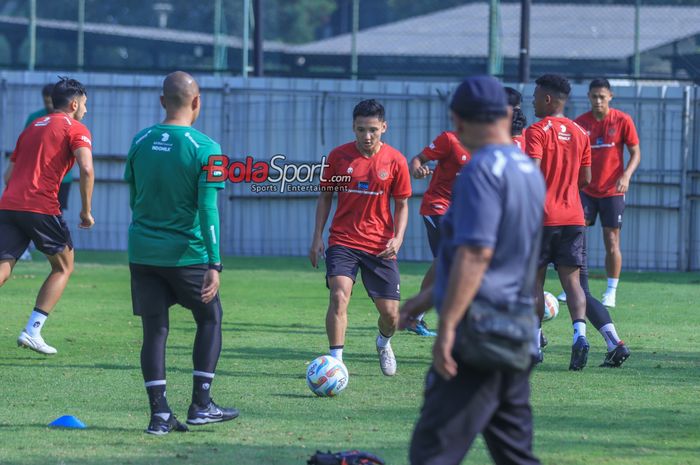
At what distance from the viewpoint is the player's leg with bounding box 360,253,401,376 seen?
9.11 metres

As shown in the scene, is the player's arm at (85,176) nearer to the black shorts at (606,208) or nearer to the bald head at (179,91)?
the bald head at (179,91)

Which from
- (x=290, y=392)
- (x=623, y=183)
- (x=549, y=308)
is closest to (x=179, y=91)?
(x=290, y=392)

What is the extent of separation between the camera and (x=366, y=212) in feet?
30.0

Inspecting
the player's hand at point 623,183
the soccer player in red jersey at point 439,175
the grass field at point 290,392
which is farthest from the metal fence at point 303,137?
the soccer player in red jersey at point 439,175

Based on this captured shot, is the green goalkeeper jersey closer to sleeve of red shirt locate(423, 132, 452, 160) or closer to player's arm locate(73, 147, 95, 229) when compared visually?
player's arm locate(73, 147, 95, 229)

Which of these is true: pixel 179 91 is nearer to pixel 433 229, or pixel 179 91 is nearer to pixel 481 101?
pixel 481 101

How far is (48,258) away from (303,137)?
33.8 feet

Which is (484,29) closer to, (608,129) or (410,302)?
(608,129)

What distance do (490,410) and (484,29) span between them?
83.2ft

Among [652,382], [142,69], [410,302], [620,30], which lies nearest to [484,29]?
[620,30]

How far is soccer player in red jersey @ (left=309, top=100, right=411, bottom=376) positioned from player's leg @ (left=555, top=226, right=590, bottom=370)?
1.32m

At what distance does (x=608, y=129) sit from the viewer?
1341 cm

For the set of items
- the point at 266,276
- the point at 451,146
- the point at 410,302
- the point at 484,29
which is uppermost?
the point at 484,29

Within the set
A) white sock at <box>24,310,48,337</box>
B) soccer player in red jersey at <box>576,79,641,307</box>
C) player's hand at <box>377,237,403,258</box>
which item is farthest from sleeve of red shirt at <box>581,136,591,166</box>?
white sock at <box>24,310,48,337</box>
